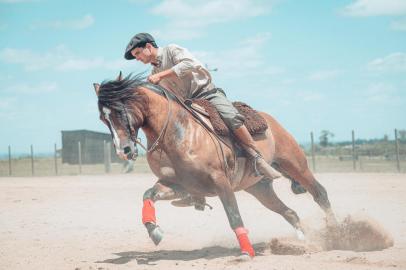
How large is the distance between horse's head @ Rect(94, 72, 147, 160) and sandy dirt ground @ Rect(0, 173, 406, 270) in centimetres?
132

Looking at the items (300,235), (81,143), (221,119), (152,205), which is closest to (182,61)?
(221,119)

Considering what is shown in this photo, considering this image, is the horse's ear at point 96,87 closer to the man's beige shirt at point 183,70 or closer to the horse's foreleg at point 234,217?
the man's beige shirt at point 183,70

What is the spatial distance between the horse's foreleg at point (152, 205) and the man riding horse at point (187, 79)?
356mm

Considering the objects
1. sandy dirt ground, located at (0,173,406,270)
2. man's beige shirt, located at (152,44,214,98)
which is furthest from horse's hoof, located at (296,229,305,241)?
man's beige shirt, located at (152,44,214,98)

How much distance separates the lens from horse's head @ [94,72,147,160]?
590cm

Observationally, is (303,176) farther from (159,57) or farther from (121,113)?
(121,113)

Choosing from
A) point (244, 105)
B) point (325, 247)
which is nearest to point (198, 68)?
point (244, 105)

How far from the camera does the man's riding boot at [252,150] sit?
22.3 ft

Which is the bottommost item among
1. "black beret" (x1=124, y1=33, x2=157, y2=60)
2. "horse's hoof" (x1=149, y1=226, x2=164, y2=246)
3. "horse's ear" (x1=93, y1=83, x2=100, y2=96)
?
"horse's hoof" (x1=149, y1=226, x2=164, y2=246)

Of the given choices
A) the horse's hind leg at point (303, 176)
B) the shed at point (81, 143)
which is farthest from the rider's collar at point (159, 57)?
the shed at point (81, 143)

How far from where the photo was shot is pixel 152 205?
623 cm

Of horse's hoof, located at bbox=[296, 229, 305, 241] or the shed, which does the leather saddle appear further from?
the shed

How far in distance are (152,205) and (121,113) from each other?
3.46 feet

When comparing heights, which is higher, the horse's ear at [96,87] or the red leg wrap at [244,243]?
the horse's ear at [96,87]
